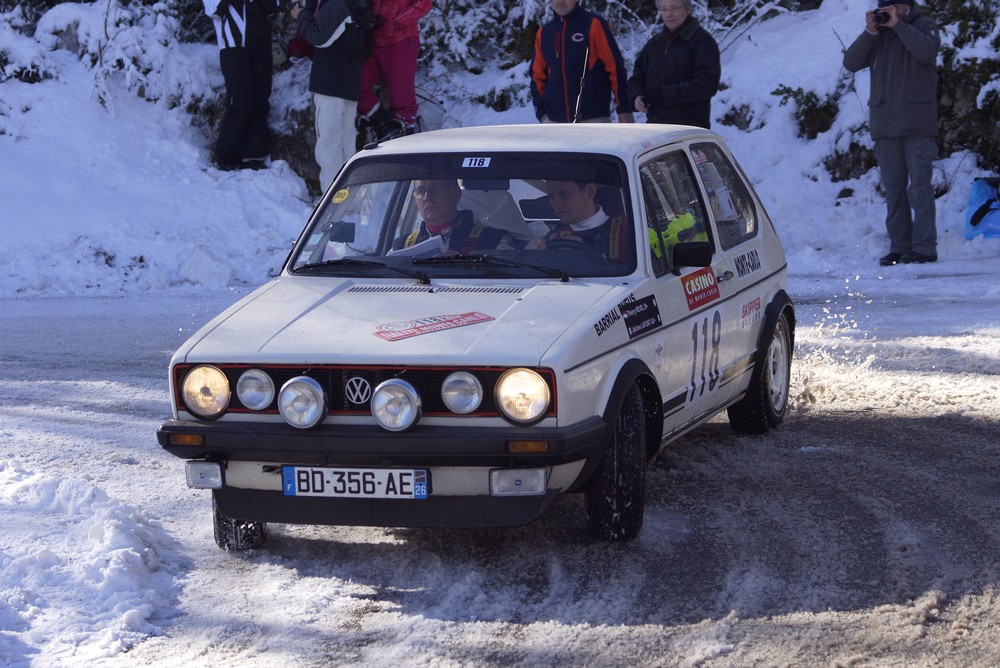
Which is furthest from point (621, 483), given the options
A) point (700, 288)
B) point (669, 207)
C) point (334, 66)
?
point (334, 66)

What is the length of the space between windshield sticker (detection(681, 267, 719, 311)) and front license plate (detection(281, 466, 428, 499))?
1.75m

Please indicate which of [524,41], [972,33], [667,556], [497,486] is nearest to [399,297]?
[497,486]

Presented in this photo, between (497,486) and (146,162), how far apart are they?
1093cm

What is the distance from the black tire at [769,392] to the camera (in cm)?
721

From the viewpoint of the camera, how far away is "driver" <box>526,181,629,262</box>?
5.93 metres

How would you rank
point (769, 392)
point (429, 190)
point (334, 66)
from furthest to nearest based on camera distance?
1. point (334, 66)
2. point (769, 392)
3. point (429, 190)

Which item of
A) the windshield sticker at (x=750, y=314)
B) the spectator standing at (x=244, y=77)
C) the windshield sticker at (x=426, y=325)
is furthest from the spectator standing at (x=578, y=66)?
the windshield sticker at (x=426, y=325)

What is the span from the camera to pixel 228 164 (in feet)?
48.9

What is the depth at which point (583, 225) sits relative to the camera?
19.7 feet

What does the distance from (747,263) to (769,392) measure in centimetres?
72

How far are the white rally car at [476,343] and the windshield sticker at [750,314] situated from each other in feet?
0.07

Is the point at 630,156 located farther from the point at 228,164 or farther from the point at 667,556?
the point at 228,164

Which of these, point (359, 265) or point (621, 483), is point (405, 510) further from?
point (359, 265)

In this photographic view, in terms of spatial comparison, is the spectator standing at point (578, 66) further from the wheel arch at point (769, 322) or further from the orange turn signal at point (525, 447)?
the orange turn signal at point (525, 447)
